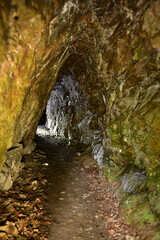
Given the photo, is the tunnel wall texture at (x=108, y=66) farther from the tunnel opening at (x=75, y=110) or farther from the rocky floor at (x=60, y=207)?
the tunnel opening at (x=75, y=110)

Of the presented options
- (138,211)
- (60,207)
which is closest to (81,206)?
(60,207)

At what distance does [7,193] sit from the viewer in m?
6.27

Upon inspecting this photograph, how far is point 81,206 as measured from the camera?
22.4ft

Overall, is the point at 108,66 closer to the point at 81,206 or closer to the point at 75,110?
the point at 81,206

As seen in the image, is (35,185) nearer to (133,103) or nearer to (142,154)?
(142,154)

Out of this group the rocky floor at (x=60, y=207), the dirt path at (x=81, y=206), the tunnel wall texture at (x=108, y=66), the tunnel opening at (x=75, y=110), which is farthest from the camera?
the tunnel opening at (x=75, y=110)

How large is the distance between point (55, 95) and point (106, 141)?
12288 millimetres

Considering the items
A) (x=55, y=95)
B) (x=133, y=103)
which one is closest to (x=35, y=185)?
(x=133, y=103)

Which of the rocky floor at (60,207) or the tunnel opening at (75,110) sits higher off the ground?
the tunnel opening at (75,110)

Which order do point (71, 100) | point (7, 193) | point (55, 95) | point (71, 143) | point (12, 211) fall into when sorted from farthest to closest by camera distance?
point (55, 95), point (71, 100), point (71, 143), point (7, 193), point (12, 211)

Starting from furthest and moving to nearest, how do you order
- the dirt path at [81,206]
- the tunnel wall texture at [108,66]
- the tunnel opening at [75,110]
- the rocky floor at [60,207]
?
the tunnel opening at [75,110] < the dirt path at [81,206] < the rocky floor at [60,207] < the tunnel wall texture at [108,66]

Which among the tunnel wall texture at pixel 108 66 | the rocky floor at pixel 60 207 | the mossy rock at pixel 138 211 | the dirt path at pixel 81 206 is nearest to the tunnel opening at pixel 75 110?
the dirt path at pixel 81 206

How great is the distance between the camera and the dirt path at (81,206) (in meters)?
5.45

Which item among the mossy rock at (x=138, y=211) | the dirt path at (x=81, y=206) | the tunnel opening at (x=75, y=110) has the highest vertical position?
the tunnel opening at (x=75, y=110)
